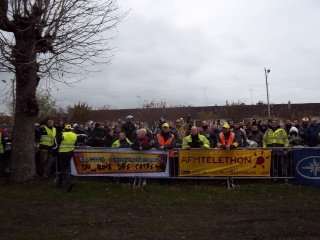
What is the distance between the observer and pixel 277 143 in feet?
36.8

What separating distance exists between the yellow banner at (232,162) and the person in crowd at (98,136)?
3985 millimetres

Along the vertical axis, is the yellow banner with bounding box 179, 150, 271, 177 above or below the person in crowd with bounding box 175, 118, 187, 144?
A: below

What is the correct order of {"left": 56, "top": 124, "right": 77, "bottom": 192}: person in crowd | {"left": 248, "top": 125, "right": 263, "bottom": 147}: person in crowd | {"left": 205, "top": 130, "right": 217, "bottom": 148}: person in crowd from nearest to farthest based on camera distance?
{"left": 56, "top": 124, "right": 77, "bottom": 192}: person in crowd, {"left": 205, "top": 130, "right": 217, "bottom": 148}: person in crowd, {"left": 248, "top": 125, "right": 263, "bottom": 147}: person in crowd

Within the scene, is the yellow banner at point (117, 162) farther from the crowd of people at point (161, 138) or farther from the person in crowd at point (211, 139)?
the person in crowd at point (211, 139)

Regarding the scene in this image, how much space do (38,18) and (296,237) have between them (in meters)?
9.56

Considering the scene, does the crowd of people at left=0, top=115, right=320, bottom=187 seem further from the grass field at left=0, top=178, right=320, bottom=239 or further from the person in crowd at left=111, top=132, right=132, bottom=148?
the grass field at left=0, top=178, right=320, bottom=239

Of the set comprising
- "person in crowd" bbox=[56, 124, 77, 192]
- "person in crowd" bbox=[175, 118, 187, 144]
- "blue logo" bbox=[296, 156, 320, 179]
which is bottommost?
"blue logo" bbox=[296, 156, 320, 179]

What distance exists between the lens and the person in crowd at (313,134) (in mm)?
11602

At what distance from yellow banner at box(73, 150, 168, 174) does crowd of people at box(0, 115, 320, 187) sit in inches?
12.2

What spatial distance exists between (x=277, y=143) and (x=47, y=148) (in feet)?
25.4

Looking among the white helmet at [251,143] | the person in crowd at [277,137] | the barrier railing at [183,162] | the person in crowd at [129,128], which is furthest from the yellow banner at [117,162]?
the person in crowd at [277,137]

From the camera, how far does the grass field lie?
6590mm

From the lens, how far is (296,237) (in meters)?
6.20

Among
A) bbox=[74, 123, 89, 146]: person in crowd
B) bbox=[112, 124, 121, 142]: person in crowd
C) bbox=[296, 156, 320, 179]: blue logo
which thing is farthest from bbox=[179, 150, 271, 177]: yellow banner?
bbox=[74, 123, 89, 146]: person in crowd
